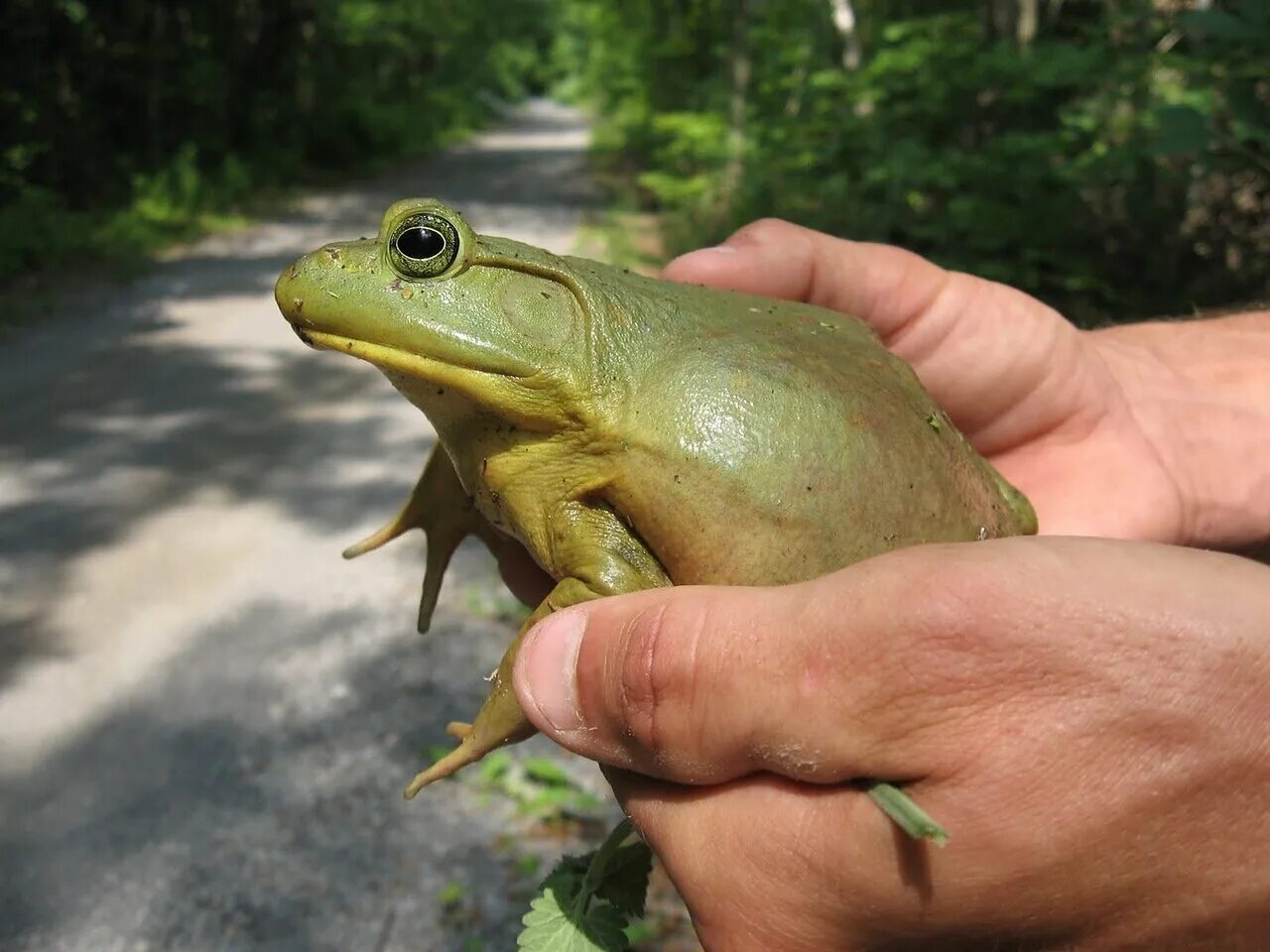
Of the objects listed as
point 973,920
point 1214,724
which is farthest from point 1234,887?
point 973,920

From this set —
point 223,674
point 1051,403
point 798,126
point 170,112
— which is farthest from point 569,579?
point 170,112

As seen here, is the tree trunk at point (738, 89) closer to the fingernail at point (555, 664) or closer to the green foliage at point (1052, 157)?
the green foliage at point (1052, 157)

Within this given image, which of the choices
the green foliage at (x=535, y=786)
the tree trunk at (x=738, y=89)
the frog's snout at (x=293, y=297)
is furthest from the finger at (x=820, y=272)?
the tree trunk at (x=738, y=89)

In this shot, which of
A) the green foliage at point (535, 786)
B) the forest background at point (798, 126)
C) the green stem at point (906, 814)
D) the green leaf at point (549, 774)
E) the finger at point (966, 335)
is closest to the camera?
the green stem at point (906, 814)

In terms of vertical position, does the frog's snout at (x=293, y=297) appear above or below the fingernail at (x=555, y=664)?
above

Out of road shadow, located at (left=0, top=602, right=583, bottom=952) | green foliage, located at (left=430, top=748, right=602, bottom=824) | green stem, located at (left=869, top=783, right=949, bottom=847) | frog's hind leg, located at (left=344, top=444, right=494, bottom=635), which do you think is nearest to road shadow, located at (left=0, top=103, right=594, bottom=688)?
road shadow, located at (left=0, top=602, right=583, bottom=952)
